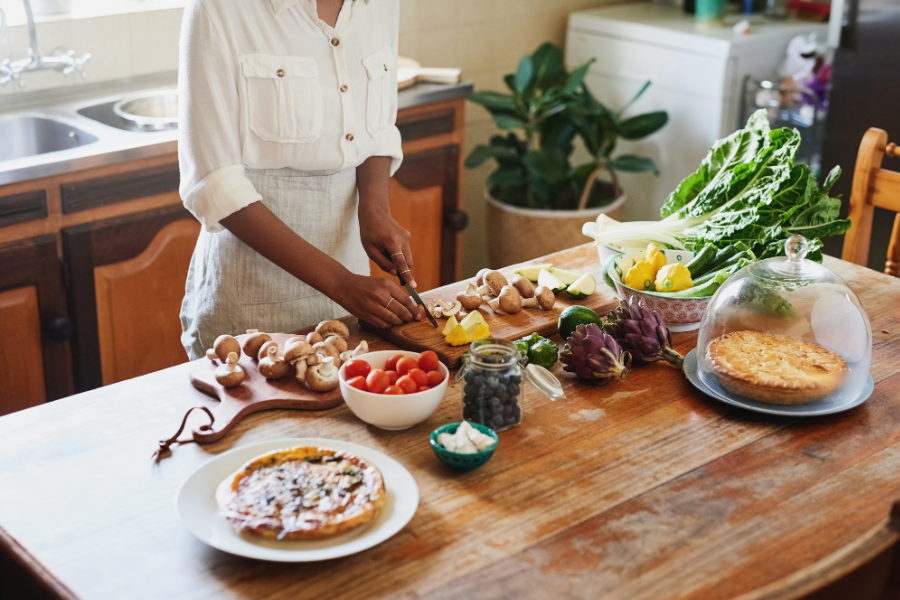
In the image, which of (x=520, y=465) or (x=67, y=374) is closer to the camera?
(x=520, y=465)

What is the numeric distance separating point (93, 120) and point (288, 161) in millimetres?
1029

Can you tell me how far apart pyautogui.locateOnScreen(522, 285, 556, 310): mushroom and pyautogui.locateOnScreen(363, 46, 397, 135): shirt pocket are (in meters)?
0.47

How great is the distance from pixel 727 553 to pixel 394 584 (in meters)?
0.37

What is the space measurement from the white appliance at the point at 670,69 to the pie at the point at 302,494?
241 centimetres

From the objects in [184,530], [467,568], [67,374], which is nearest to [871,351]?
[467,568]

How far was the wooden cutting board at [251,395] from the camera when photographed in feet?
4.16

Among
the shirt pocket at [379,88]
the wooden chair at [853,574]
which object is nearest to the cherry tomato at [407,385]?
the wooden chair at [853,574]

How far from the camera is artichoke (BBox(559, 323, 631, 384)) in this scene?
1.38 m

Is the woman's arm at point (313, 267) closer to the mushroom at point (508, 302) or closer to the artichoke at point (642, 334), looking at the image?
the mushroom at point (508, 302)

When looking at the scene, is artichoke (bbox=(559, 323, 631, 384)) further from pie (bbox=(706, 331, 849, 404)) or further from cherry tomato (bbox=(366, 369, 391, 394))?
cherry tomato (bbox=(366, 369, 391, 394))

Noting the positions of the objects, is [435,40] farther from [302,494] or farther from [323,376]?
[302,494]

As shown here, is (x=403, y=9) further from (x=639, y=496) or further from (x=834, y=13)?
(x=639, y=496)

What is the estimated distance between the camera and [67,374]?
231cm

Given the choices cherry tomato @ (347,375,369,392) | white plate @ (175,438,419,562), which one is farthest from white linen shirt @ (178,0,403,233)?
white plate @ (175,438,419,562)
